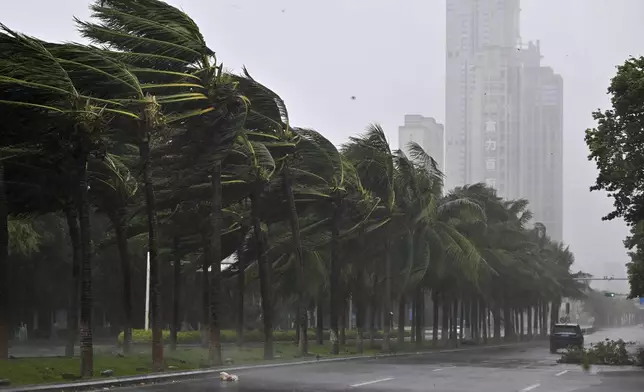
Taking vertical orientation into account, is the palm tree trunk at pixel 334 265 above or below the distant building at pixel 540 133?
below

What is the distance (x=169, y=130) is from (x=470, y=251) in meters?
23.8

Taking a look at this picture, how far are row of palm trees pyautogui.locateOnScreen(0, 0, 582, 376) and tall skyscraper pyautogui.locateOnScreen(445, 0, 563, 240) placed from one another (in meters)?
53.7

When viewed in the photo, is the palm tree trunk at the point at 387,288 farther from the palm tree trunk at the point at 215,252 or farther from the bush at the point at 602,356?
the palm tree trunk at the point at 215,252

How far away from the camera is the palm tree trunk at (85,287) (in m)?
21.6

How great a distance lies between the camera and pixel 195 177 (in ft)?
97.4

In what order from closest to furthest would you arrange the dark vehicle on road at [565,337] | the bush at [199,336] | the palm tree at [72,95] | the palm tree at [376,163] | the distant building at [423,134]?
1. the palm tree at [72,95]
2. the palm tree at [376,163]
3. the bush at [199,336]
4. the dark vehicle on road at [565,337]
5. the distant building at [423,134]

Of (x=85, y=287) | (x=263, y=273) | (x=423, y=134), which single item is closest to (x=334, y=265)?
(x=263, y=273)

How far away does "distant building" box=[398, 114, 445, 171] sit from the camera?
76312 mm

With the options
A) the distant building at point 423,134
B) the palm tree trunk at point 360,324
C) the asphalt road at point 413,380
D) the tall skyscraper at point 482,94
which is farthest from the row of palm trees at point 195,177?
the tall skyscraper at point 482,94

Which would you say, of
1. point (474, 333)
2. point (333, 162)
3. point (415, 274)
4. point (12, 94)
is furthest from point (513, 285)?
point (12, 94)

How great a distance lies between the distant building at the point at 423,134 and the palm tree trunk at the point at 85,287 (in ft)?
173

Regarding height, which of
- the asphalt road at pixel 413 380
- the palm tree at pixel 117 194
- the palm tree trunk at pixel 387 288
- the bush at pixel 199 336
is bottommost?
the bush at pixel 199 336

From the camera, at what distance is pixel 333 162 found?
35094mm

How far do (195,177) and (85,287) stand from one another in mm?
8194
